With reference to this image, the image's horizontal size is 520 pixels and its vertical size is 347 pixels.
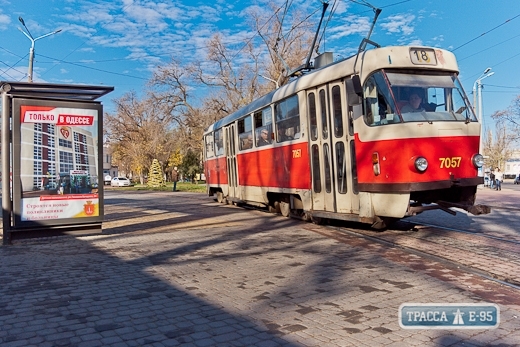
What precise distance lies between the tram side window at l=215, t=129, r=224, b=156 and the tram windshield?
9.64 meters

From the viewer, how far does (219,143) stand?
703 inches

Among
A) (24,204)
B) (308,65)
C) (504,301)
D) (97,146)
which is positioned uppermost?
(308,65)

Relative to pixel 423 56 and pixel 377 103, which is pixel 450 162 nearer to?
pixel 377 103

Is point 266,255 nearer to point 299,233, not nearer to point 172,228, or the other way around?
point 299,233

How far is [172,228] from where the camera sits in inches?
446

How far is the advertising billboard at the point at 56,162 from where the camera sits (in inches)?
354

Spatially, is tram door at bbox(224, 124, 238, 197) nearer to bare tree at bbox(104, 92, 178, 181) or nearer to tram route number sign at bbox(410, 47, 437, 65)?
tram route number sign at bbox(410, 47, 437, 65)

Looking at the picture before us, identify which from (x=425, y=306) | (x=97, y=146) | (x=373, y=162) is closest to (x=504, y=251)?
(x=373, y=162)

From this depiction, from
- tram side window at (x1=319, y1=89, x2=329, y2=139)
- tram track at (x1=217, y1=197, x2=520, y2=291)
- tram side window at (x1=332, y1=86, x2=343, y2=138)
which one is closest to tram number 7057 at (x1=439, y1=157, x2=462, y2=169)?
tram track at (x1=217, y1=197, x2=520, y2=291)

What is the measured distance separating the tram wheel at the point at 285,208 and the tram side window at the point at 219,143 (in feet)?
16.5

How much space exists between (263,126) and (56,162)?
5.69 m

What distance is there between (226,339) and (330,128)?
20.6 ft

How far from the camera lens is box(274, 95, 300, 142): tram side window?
35.3 ft

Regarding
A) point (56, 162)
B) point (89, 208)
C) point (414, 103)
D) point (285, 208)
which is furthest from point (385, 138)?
point (56, 162)
